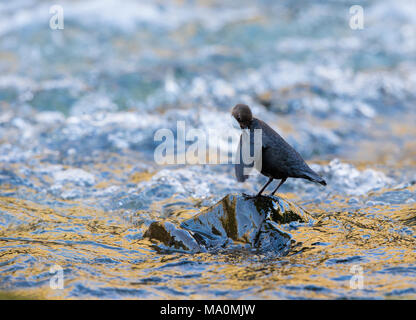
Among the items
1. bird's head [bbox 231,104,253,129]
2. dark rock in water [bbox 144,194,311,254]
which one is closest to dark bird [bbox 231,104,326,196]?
bird's head [bbox 231,104,253,129]

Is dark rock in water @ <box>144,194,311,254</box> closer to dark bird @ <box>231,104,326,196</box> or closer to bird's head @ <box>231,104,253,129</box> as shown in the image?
dark bird @ <box>231,104,326,196</box>

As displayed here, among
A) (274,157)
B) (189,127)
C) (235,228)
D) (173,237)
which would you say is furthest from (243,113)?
(189,127)

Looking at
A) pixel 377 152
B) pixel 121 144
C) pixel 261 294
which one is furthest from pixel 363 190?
pixel 121 144

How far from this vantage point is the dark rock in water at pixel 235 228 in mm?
4023

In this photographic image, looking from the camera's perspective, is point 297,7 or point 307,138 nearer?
point 307,138

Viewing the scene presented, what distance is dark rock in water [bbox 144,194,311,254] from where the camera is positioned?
13.2ft

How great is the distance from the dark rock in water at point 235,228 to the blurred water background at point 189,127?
5.1 inches

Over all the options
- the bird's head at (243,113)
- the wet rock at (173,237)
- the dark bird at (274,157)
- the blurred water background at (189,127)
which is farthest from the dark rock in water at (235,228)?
the bird's head at (243,113)

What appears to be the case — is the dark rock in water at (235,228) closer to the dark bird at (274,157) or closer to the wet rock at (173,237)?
the wet rock at (173,237)

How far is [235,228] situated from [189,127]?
3.91m

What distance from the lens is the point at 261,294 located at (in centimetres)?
325

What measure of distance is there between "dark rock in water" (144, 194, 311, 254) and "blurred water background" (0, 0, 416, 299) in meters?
0.13
